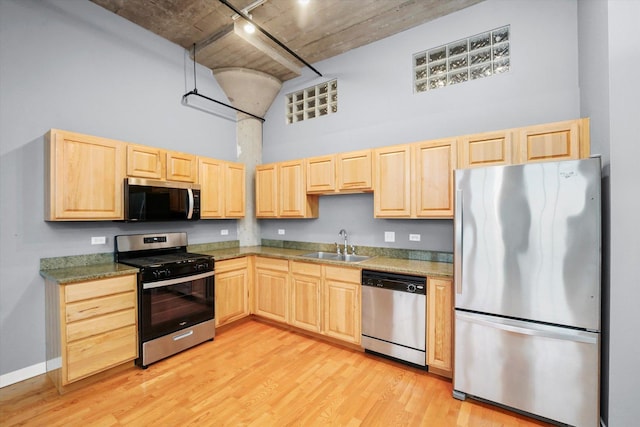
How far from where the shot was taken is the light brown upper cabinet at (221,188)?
355 cm

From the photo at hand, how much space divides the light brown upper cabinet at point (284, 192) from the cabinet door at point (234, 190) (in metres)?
0.22

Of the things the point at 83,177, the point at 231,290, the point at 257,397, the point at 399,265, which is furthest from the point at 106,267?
the point at 399,265

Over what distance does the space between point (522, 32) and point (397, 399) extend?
357cm

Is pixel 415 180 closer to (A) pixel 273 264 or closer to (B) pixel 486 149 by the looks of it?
(B) pixel 486 149

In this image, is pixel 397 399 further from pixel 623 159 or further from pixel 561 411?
pixel 623 159

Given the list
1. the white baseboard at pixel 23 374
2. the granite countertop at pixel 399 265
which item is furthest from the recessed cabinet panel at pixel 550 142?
the white baseboard at pixel 23 374

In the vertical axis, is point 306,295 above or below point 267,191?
below

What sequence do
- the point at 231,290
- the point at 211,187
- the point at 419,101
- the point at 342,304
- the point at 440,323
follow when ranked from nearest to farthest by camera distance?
the point at 440,323 < the point at 342,304 < the point at 419,101 < the point at 231,290 < the point at 211,187

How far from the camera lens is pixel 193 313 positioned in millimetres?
2986

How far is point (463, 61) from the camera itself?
116 inches

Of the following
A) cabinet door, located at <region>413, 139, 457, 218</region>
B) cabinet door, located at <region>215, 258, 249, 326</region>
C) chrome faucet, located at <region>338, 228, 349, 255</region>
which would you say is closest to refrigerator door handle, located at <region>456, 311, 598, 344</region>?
cabinet door, located at <region>413, 139, 457, 218</region>

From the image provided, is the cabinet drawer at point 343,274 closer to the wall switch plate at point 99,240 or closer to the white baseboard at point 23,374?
the wall switch plate at point 99,240

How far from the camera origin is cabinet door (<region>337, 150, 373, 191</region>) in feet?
10.2

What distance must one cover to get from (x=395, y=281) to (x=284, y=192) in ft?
6.57
